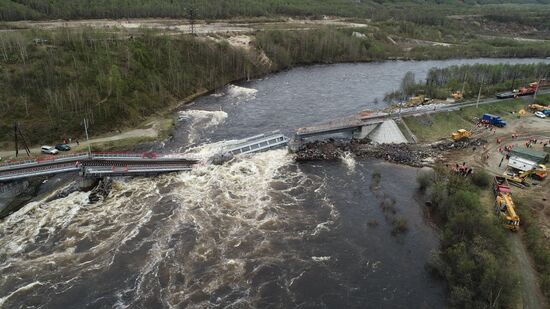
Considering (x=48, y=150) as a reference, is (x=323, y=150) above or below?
below

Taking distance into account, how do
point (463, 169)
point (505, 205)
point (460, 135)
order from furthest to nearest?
point (460, 135), point (463, 169), point (505, 205)

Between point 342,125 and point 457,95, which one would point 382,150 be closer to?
point 342,125

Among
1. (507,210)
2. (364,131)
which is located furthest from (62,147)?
(507,210)

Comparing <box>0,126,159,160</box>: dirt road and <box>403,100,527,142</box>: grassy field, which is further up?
<box>403,100,527,142</box>: grassy field

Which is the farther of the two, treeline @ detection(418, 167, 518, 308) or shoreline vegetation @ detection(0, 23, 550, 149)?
shoreline vegetation @ detection(0, 23, 550, 149)

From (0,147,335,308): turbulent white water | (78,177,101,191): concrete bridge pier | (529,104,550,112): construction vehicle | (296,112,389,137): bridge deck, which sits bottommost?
(0,147,335,308): turbulent white water

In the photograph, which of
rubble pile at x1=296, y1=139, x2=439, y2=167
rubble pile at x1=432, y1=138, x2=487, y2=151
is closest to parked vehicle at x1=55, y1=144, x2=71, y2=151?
rubble pile at x1=296, y1=139, x2=439, y2=167

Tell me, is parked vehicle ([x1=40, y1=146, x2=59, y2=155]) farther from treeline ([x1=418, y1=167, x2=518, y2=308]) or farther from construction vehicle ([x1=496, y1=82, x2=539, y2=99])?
construction vehicle ([x1=496, y1=82, x2=539, y2=99])

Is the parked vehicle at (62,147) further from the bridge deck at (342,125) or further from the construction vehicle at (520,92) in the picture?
the construction vehicle at (520,92)
